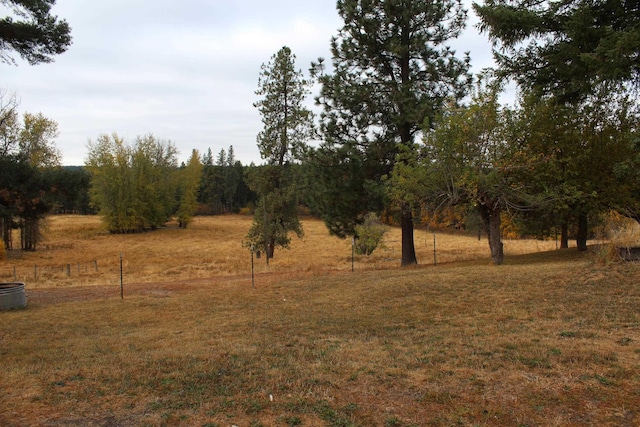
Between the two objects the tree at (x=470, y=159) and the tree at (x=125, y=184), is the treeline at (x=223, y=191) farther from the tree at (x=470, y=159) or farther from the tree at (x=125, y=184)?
the tree at (x=470, y=159)

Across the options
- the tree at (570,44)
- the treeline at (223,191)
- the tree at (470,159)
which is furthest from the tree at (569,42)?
the treeline at (223,191)

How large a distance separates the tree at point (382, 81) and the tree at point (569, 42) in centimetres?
542

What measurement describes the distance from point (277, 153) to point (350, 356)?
22.5 metres

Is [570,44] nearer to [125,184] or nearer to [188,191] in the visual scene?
[125,184]

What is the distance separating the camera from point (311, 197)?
1942 centimetres

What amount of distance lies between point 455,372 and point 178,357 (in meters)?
3.46

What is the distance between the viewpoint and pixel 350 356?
562cm

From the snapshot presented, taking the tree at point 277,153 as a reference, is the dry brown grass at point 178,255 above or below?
below

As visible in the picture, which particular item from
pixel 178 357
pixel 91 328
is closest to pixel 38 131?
pixel 91 328

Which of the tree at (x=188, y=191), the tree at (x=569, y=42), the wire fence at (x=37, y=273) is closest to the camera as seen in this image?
the tree at (x=569, y=42)

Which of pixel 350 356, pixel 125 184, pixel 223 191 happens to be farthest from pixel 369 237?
pixel 223 191

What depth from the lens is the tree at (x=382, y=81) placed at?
16.6 meters

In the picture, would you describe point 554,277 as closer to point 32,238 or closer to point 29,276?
point 29,276

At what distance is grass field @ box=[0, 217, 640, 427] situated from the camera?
384 cm
